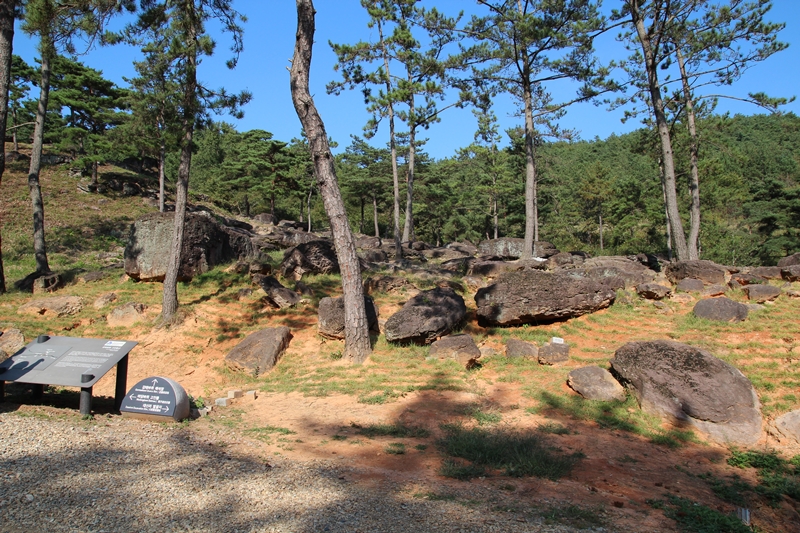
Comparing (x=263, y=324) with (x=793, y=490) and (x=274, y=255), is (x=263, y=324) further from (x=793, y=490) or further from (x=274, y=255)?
(x=793, y=490)

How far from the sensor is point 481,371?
9.83 metres

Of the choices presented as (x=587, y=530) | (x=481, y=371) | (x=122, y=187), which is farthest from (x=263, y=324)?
(x=122, y=187)

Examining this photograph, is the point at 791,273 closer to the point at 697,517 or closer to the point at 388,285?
the point at 388,285

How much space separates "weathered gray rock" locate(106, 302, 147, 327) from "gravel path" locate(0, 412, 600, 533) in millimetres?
7502

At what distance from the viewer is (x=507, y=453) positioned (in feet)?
19.4

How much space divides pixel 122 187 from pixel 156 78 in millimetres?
23877

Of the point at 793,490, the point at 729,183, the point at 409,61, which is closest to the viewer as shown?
the point at 793,490

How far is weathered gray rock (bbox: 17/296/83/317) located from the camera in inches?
515

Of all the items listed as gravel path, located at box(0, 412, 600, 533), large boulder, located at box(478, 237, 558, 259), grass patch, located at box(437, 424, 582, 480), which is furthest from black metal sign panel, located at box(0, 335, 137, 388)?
large boulder, located at box(478, 237, 558, 259)

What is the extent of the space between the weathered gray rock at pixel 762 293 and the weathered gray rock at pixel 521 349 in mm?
6039

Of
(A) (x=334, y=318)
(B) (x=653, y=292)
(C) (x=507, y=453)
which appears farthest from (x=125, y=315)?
(B) (x=653, y=292)

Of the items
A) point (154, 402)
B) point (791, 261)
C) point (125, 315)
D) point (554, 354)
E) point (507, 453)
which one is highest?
point (791, 261)

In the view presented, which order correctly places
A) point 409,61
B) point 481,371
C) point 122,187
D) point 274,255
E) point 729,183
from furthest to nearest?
1. point 729,183
2. point 122,187
3. point 409,61
4. point 274,255
5. point 481,371

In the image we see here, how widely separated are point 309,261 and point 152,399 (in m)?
9.79
